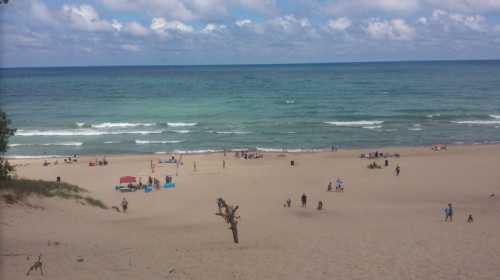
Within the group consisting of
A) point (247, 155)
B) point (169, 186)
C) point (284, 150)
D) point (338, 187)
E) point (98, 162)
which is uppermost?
point (284, 150)

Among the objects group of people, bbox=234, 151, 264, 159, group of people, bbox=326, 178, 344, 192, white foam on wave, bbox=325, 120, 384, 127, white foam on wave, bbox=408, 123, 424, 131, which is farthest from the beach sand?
white foam on wave, bbox=325, 120, 384, 127

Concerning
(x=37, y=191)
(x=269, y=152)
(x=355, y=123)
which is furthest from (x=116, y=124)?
(x=37, y=191)

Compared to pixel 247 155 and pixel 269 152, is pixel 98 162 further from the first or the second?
pixel 269 152

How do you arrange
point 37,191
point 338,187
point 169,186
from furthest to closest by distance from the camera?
point 169,186 < point 338,187 < point 37,191

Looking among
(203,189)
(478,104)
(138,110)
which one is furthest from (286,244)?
(478,104)

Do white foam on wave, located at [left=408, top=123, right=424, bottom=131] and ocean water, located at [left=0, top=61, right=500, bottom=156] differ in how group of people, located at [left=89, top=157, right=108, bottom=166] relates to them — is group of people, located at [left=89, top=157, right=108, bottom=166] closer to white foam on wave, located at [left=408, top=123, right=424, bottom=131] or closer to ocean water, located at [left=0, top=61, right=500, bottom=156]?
ocean water, located at [left=0, top=61, right=500, bottom=156]

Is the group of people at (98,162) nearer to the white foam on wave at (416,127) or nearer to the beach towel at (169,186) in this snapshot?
the beach towel at (169,186)

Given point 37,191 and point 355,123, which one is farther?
point 355,123
